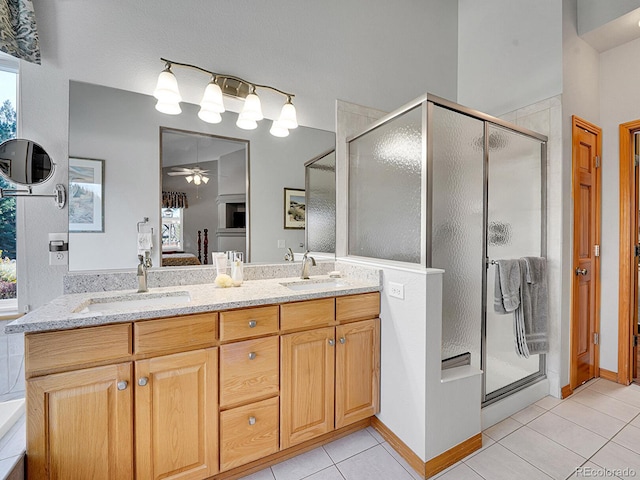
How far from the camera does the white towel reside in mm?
1674

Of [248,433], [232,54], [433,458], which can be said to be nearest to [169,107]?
[232,54]

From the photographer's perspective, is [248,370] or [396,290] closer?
[248,370]

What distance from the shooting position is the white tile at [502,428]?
178 centimetres

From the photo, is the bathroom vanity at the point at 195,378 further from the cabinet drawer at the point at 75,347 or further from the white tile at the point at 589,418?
the white tile at the point at 589,418

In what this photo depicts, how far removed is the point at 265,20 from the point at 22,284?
2.11 m

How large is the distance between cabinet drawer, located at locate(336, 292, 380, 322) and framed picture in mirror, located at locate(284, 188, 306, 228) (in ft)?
2.36

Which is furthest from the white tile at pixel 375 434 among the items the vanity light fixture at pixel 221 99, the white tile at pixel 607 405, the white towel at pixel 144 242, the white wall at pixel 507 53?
the white wall at pixel 507 53

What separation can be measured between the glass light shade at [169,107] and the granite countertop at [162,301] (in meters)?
1.04

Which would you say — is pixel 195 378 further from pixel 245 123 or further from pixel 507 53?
pixel 507 53

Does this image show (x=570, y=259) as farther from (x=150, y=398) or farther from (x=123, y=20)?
(x=123, y=20)

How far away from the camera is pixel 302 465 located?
61.2 inches

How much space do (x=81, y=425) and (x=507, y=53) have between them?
12.1 ft

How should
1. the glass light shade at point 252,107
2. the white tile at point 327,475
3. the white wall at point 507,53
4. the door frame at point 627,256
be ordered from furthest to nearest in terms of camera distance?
the door frame at point 627,256, the white wall at point 507,53, the glass light shade at point 252,107, the white tile at point 327,475

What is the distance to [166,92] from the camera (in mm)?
1640
